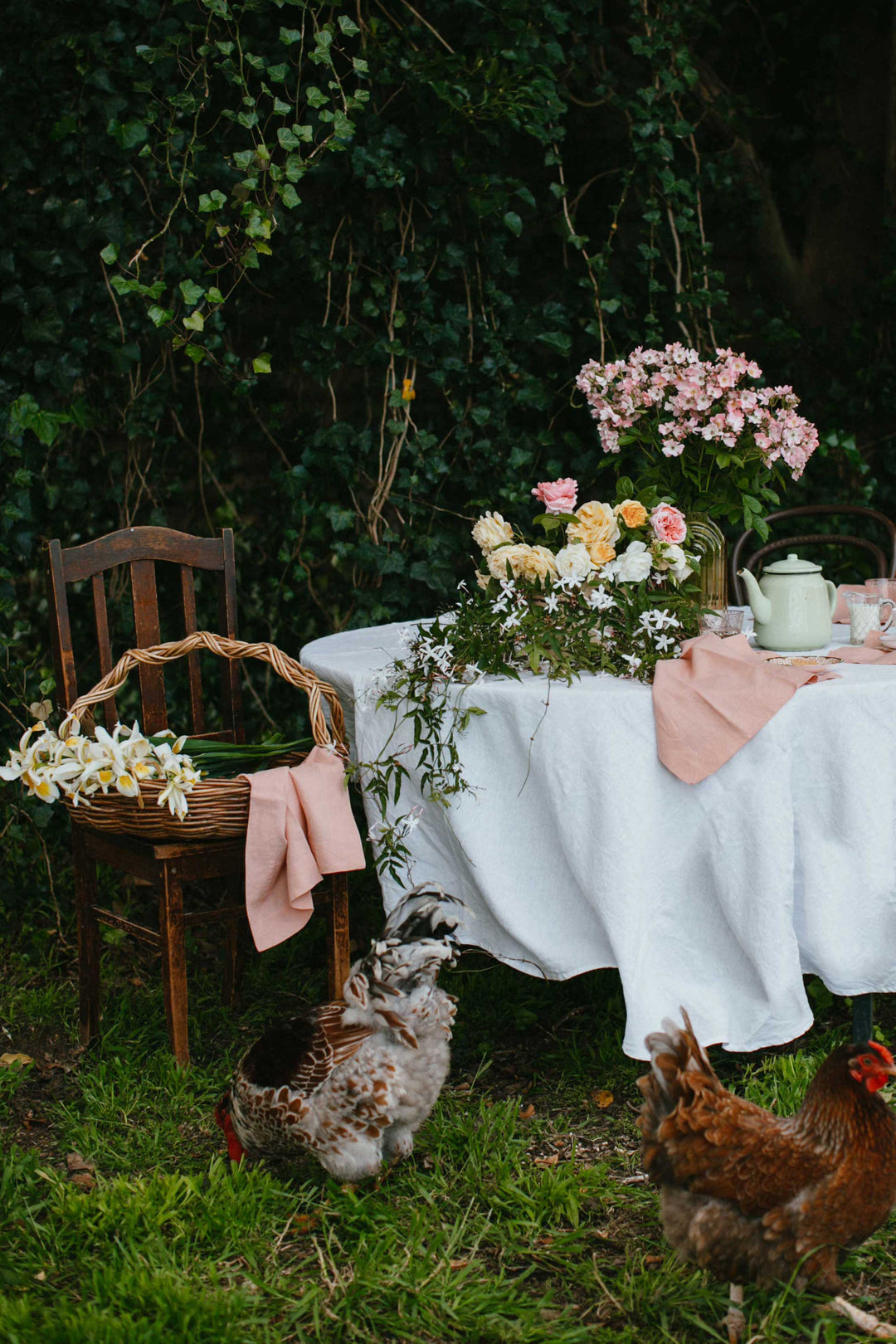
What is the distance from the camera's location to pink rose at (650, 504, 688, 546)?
222cm

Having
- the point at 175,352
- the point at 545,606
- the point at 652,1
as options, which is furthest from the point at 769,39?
the point at 545,606

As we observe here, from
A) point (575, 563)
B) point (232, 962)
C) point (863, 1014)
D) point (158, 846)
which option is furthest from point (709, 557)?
point (232, 962)

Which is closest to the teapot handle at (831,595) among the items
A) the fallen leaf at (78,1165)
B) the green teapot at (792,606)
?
the green teapot at (792,606)

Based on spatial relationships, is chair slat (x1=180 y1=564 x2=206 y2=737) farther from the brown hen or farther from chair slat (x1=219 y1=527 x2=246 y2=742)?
the brown hen

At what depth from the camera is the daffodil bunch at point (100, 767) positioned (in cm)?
220

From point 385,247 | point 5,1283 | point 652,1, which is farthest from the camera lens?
point 652,1

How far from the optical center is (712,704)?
1.98 meters

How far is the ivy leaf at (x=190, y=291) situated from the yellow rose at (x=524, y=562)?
4.97 feet

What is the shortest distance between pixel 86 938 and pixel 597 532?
1497 mm

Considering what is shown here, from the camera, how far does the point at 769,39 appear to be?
4.56m

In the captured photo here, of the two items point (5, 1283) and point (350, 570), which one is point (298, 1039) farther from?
point (350, 570)

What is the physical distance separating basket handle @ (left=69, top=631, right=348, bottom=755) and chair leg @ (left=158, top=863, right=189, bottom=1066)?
15.1 inches

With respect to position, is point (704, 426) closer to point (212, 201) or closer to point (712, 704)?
point (712, 704)

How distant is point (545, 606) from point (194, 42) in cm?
220
